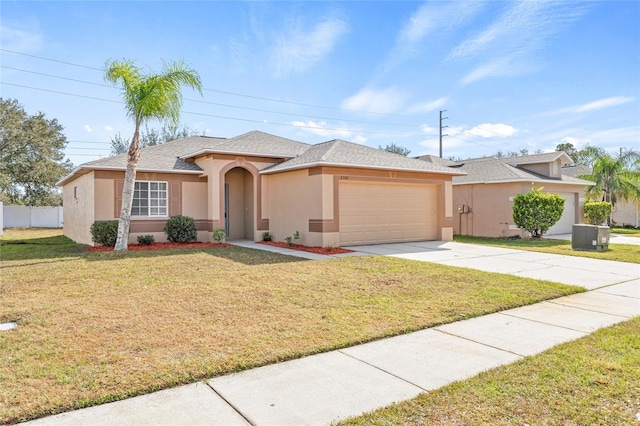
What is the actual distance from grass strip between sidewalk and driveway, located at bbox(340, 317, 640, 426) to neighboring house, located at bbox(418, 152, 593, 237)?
16.4 metres

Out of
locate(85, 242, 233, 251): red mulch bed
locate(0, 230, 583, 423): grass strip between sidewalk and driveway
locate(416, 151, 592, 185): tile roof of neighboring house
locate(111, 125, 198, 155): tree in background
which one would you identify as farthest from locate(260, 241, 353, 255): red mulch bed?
locate(111, 125, 198, 155): tree in background

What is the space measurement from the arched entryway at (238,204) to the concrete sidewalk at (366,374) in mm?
12829

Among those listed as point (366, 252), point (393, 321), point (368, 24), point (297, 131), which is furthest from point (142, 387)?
point (297, 131)

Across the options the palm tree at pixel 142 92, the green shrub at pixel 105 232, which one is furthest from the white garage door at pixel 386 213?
the green shrub at pixel 105 232

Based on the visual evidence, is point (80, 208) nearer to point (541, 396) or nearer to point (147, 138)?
point (541, 396)

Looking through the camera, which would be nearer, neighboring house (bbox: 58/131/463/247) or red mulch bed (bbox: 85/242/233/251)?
red mulch bed (bbox: 85/242/233/251)

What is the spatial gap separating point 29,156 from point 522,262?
1448 inches

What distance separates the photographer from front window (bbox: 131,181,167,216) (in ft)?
50.8

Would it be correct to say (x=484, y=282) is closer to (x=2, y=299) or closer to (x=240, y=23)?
(x=2, y=299)

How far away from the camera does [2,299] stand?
6820 millimetres

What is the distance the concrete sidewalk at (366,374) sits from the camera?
3176 millimetres

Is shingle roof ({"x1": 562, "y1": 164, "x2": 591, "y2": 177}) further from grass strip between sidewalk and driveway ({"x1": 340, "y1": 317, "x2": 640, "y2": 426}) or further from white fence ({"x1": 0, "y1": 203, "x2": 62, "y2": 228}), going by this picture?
white fence ({"x1": 0, "y1": 203, "x2": 62, "y2": 228})

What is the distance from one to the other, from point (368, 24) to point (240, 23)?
15.1 feet

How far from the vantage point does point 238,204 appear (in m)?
17.8
